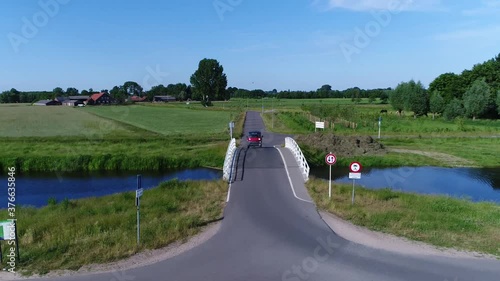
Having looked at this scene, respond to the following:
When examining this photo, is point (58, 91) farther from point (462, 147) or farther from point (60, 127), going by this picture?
point (462, 147)

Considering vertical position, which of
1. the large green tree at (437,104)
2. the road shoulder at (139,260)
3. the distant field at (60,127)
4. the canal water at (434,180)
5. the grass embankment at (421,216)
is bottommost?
the canal water at (434,180)

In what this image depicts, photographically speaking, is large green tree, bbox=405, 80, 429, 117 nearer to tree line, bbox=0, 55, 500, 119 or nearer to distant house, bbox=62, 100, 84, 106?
tree line, bbox=0, 55, 500, 119

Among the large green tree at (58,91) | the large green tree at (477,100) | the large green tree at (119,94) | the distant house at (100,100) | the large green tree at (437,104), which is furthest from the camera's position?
the large green tree at (58,91)

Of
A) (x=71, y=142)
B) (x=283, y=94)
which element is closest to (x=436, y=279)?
(x=71, y=142)

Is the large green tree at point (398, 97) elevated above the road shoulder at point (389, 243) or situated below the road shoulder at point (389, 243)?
above

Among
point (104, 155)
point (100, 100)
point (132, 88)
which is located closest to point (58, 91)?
point (132, 88)
